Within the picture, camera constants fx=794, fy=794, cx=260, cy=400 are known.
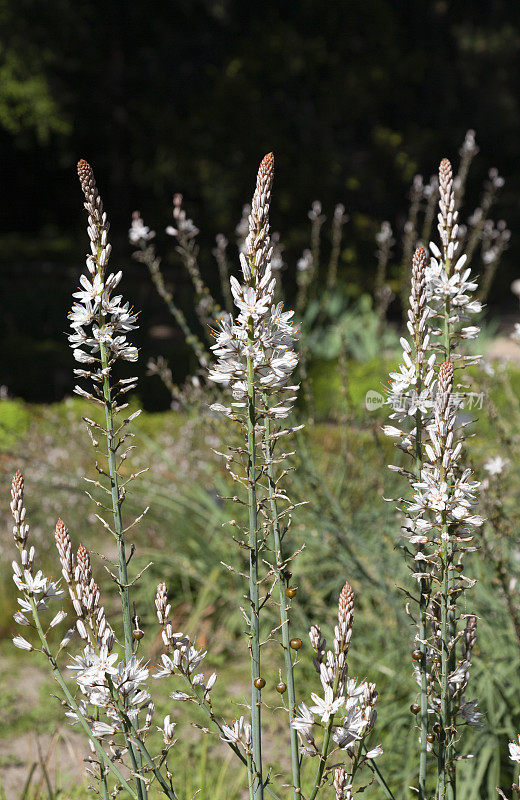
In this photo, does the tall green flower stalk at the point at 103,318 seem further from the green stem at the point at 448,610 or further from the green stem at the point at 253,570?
the green stem at the point at 448,610

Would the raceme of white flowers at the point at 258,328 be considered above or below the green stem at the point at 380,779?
above

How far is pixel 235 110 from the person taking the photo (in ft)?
46.7

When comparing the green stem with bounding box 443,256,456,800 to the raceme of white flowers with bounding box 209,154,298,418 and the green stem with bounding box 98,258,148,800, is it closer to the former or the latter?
the raceme of white flowers with bounding box 209,154,298,418

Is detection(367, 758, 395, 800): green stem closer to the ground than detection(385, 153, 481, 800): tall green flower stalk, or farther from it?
closer to the ground

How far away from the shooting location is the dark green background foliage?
1258 cm

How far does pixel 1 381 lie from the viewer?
34.5ft

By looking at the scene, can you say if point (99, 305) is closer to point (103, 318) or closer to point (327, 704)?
point (103, 318)

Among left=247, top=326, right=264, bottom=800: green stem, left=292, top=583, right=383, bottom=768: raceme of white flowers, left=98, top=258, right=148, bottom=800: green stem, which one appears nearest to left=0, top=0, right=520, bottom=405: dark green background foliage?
left=98, top=258, right=148, bottom=800: green stem

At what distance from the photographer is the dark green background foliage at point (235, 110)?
41.3ft

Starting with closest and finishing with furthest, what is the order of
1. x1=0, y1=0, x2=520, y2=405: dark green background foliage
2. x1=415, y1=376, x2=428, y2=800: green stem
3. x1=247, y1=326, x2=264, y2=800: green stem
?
x1=247, y1=326, x2=264, y2=800: green stem → x1=415, y1=376, x2=428, y2=800: green stem → x1=0, y1=0, x2=520, y2=405: dark green background foliage

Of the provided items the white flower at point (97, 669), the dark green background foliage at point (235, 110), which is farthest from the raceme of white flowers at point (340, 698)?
the dark green background foliage at point (235, 110)

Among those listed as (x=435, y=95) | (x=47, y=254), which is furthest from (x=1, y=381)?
(x=47, y=254)

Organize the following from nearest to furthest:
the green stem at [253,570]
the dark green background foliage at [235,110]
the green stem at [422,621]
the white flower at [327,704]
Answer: the white flower at [327,704], the green stem at [253,570], the green stem at [422,621], the dark green background foliage at [235,110]

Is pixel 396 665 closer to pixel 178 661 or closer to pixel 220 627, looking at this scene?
pixel 220 627
